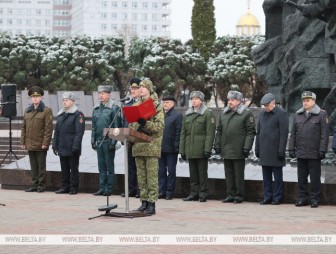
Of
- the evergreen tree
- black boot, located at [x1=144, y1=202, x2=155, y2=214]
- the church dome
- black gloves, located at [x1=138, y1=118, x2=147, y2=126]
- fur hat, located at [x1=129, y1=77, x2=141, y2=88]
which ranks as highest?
the church dome

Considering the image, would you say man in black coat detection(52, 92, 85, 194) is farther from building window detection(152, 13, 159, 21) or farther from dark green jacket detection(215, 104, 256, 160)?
building window detection(152, 13, 159, 21)

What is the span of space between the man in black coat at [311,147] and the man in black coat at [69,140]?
3.96 meters

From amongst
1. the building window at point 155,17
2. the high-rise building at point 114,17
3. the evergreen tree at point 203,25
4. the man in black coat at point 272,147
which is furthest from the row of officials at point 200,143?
the building window at point 155,17

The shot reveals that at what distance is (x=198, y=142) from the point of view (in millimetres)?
15203

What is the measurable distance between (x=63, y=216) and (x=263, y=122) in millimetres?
3928

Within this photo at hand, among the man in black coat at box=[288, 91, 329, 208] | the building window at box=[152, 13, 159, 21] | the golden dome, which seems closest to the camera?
the man in black coat at box=[288, 91, 329, 208]

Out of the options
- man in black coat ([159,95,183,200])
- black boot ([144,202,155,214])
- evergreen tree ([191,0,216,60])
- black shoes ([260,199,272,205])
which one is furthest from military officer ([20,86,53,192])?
evergreen tree ([191,0,216,60])

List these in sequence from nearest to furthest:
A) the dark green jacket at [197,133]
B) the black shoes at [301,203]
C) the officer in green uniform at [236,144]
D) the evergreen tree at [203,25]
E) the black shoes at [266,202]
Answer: the black shoes at [301,203] < the black shoes at [266,202] < the officer in green uniform at [236,144] < the dark green jacket at [197,133] < the evergreen tree at [203,25]

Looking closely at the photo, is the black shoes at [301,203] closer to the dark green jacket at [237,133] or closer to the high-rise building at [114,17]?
the dark green jacket at [237,133]

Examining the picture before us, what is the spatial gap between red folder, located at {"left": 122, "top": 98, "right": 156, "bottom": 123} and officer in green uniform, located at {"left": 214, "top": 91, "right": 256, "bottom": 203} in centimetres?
Answer: 306

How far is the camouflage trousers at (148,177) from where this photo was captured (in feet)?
42.0

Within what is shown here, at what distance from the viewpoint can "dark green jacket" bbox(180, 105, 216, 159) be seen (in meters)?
15.2

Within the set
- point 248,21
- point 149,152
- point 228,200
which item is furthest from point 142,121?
point 248,21

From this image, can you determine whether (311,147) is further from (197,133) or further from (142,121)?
(142,121)
